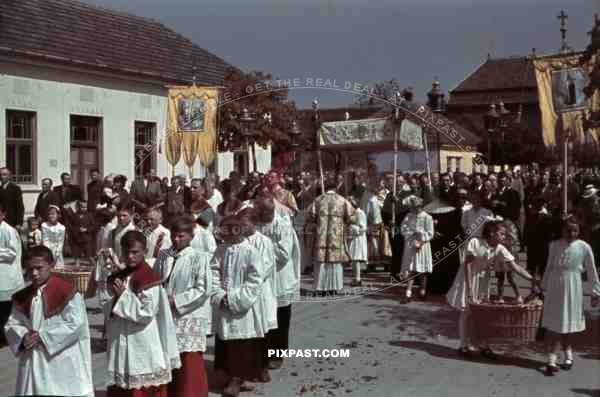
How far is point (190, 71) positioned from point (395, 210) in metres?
10.8

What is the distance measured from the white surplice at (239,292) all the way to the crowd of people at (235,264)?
0.01m

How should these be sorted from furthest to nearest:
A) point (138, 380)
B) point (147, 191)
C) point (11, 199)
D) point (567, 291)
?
point (147, 191) < point (11, 199) < point (567, 291) < point (138, 380)

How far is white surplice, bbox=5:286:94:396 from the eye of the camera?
488 cm

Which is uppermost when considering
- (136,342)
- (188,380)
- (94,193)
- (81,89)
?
(81,89)

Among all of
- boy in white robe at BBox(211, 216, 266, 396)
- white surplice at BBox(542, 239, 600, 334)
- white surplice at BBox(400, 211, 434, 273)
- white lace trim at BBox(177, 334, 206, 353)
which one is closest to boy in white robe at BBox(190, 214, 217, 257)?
boy in white robe at BBox(211, 216, 266, 396)

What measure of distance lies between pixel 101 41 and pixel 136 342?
16.4 meters

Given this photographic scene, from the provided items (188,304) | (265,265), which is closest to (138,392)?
(188,304)

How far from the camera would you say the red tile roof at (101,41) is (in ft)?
59.1

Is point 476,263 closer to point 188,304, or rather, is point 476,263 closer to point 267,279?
point 267,279

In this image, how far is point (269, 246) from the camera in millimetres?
6883

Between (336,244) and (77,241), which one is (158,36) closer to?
(77,241)

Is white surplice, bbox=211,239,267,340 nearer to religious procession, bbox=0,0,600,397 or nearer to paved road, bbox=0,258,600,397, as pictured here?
religious procession, bbox=0,0,600,397

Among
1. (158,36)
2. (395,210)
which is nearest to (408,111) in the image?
(395,210)

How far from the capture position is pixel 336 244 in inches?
460
